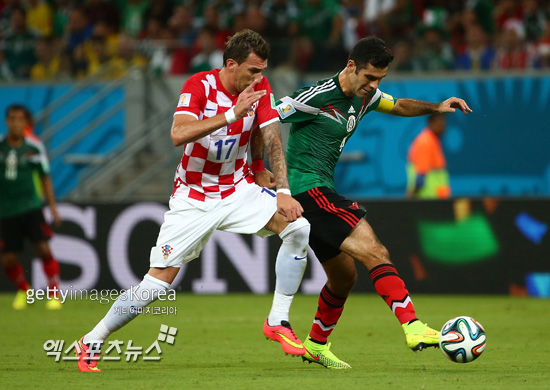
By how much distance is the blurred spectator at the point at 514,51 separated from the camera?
49.6ft

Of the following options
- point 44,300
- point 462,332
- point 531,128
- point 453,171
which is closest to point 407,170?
point 453,171

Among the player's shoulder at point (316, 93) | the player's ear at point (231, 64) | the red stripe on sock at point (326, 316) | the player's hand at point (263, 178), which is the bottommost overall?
the red stripe on sock at point (326, 316)

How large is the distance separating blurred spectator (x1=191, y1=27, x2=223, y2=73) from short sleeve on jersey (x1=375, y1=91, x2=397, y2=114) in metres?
9.04

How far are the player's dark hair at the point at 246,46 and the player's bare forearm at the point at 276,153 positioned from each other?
49 cm

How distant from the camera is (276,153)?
249 inches

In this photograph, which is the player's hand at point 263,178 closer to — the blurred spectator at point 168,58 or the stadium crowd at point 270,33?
the stadium crowd at point 270,33

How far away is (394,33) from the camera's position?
1548 cm

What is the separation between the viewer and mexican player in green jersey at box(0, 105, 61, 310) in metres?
12.0

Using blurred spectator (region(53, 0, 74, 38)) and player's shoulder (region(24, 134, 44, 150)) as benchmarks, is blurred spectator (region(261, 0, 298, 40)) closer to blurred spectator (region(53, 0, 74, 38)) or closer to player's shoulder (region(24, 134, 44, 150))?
blurred spectator (region(53, 0, 74, 38))

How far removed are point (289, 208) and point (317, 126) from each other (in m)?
0.93

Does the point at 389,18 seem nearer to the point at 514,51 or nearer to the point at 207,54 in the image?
the point at 514,51

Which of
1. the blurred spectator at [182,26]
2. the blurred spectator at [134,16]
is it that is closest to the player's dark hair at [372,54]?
the blurred spectator at [182,26]

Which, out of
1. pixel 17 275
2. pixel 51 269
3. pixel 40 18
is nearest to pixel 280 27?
pixel 40 18

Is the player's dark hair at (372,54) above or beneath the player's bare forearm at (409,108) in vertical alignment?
above
